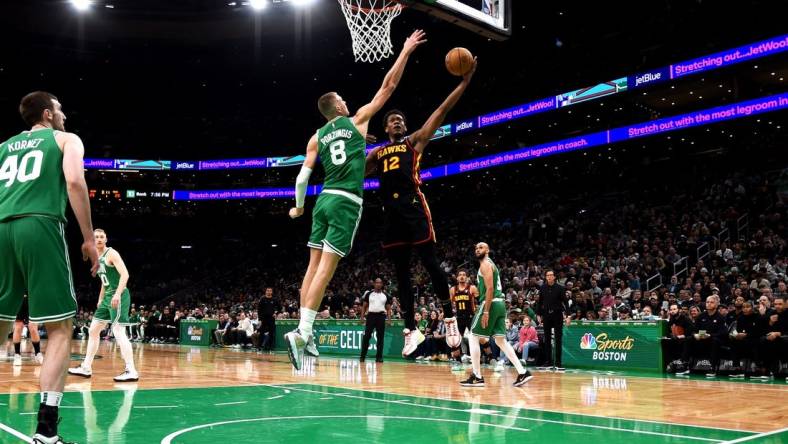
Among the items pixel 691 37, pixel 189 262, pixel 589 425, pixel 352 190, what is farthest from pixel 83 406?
pixel 189 262

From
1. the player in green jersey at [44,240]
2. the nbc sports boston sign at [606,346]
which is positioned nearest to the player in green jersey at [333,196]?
the player in green jersey at [44,240]

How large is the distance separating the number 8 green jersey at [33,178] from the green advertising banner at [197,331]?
2206 centimetres

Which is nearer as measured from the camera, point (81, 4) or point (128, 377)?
point (128, 377)

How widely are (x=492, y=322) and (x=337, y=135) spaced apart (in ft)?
19.2

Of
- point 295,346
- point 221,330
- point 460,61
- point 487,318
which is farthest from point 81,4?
point 295,346

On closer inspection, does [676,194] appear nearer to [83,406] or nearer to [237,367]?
[237,367]

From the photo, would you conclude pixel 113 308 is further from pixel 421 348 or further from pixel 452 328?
pixel 421 348

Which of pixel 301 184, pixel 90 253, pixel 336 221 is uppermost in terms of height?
pixel 301 184

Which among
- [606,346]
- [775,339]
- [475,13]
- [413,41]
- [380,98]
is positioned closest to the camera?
[380,98]

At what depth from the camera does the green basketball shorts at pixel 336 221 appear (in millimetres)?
5055

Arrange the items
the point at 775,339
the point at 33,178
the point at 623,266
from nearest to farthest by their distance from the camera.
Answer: the point at 33,178 < the point at 775,339 < the point at 623,266

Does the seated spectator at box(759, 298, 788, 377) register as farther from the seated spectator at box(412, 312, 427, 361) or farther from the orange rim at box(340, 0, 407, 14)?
the orange rim at box(340, 0, 407, 14)

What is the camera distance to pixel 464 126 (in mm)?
32375

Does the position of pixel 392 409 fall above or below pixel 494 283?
below
